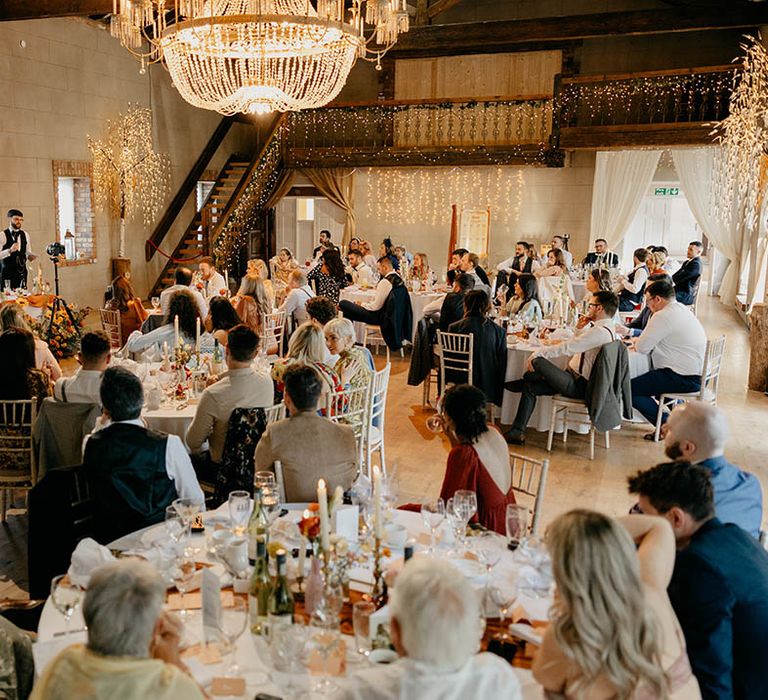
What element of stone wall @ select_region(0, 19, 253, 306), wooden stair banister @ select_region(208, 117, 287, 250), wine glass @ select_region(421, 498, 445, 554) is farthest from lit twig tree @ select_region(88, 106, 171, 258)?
wine glass @ select_region(421, 498, 445, 554)

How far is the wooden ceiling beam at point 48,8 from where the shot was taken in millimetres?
9631

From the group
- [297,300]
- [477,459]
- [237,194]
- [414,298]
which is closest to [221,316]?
[297,300]

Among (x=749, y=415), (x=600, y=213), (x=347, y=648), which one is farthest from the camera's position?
(x=600, y=213)

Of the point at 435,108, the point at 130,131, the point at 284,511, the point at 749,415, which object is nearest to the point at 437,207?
the point at 435,108

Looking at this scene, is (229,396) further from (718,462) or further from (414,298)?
(414,298)

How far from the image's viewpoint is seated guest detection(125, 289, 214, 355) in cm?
582

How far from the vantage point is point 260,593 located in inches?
93.4

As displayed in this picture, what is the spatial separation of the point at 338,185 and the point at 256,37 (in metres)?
11.6

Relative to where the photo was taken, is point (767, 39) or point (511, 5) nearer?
point (767, 39)

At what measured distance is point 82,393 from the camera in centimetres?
448

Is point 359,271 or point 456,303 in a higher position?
point 359,271

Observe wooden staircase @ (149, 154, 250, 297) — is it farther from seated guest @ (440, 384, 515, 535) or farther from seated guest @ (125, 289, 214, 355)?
seated guest @ (440, 384, 515, 535)

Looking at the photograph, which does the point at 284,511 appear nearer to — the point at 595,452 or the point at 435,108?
the point at 595,452

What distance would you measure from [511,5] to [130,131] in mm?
7928
